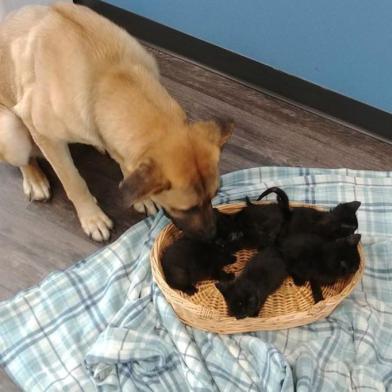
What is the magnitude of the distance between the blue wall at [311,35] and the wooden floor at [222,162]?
0.67 ft

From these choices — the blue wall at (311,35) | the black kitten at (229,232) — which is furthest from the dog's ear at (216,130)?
the blue wall at (311,35)

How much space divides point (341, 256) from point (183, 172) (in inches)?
26.1

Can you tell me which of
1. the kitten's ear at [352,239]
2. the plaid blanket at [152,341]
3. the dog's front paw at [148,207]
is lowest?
the plaid blanket at [152,341]

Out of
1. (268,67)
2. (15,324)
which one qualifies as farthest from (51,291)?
(268,67)

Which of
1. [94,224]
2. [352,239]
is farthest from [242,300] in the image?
[94,224]

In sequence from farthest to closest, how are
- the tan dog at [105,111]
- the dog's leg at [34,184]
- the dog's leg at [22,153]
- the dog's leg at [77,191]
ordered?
the dog's leg at [34,184]
the dog's leg at [22,153]
the dog's leg at [77,191]
the tan dog at [105,111]

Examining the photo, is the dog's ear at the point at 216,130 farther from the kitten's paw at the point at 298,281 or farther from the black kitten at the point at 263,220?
the kitten's paw at the point at 298,281

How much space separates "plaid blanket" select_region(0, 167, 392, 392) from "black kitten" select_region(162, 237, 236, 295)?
11cm

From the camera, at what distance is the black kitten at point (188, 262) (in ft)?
7.20

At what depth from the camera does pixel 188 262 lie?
219 cm

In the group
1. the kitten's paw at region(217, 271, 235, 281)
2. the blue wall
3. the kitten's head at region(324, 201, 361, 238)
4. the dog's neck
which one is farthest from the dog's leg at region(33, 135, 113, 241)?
the blue wall

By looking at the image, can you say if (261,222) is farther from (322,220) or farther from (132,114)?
(132,114)

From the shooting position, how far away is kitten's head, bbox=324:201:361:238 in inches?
88.0

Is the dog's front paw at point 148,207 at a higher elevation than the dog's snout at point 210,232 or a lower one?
lower
